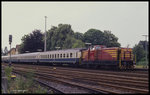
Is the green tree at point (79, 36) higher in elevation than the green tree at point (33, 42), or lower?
higher

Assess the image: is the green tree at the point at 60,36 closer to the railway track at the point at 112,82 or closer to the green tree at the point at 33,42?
the green tree at the point at 33,42

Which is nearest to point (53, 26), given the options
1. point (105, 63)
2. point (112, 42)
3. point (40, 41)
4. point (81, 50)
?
point (40, 41)

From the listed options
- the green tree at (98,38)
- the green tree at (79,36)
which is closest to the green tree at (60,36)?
the green tree at (79,36)

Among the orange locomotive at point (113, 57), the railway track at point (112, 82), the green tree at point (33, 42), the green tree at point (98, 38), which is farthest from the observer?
the green tree at point (98, 38)

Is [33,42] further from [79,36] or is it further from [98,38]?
[98,38]

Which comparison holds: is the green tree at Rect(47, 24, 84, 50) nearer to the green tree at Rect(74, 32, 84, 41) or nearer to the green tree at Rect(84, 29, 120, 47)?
the green tree at Rect(74, 32, 84, 41)

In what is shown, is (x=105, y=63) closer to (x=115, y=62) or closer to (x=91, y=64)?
(x=115, y=62)

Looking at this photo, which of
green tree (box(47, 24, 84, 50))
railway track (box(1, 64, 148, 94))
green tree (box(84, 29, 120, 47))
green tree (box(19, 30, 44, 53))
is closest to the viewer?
railway track (box(1, 64, 148, 94))

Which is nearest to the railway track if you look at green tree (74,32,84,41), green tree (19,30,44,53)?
green tree (19,30,44,53)

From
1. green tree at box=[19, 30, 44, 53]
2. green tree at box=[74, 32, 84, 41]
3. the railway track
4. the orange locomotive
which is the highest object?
green tree at box=[74, 32, 84, 41]

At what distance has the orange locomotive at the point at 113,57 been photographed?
22.3 m

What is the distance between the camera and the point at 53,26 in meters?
79.8

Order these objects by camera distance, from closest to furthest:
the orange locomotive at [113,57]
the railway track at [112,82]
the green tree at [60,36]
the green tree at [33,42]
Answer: the railway track at [112,82]
the orange locomotive at [113,57]
the green tree at [60,36]
the green tree at [33,42]

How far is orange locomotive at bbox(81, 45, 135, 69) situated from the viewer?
877 inches
